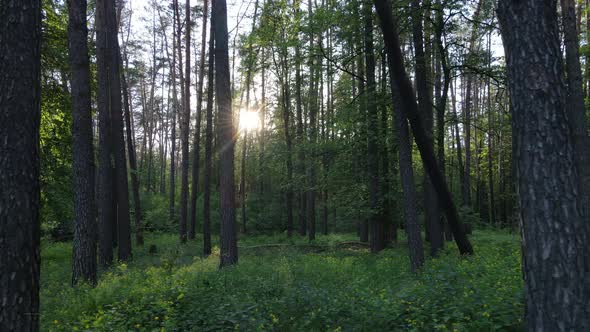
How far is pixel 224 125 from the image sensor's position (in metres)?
11.1

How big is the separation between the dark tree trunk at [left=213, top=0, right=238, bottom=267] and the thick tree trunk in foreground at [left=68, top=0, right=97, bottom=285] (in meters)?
3.50

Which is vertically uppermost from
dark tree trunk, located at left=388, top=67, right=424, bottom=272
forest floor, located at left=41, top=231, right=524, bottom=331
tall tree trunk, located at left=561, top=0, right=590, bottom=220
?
tall tree trunk, located at left=561, top=0, right=590, bottom=220

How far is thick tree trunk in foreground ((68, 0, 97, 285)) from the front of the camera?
857 centimetres

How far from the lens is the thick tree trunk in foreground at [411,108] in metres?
8.35

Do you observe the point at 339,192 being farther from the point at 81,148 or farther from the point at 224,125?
the point at 81,148

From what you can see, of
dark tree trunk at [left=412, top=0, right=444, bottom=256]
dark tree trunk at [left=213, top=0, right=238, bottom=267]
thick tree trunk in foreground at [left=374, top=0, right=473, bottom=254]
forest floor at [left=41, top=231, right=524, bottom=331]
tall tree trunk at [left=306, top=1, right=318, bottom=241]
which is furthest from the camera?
tall tree trunk at [left=306, top=1, right=318, bottom=241]

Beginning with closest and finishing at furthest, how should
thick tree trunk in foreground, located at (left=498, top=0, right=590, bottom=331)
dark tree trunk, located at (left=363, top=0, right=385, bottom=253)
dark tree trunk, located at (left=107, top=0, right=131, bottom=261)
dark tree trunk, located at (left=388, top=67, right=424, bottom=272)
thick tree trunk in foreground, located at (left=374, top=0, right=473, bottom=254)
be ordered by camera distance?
thick tree trunk in foreground, located at (left=498, top=0, right=590, bottom=331), thick tree trunk in foreground, located at (left=374, top=0, right=473, bottom=254), dark tree trunk, located at (left=388, top=67, right=424, bottom=272), dark tree trunk, located at (left=363, top=0, right=385, bottom=253), dark tree trunk, located at (left=107, top=0, right=131, bottom=261)

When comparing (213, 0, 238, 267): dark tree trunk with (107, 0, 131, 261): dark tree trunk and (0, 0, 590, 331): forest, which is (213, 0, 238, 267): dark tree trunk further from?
(107, 0, 131, 261): dark tree trunk

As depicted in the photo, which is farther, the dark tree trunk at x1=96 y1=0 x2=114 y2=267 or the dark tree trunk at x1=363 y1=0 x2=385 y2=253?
the dark tree trunk at x1=363 y1=0 x2=385 y2=253

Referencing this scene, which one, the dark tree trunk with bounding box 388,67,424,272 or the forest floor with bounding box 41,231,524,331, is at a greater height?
the dark tree trunk with bounding box 388,67,424,272

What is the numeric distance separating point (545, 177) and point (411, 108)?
5.93 meters

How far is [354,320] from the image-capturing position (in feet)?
17.8

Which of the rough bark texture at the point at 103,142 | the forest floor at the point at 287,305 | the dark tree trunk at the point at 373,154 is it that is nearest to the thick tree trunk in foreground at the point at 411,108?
the forest floor at the point at 287,305

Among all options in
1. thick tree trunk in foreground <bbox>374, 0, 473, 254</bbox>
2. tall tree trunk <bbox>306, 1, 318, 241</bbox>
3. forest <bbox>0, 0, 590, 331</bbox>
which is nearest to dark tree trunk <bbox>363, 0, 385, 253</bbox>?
forest <bbox>0, 0, 590, 331</bbox>
